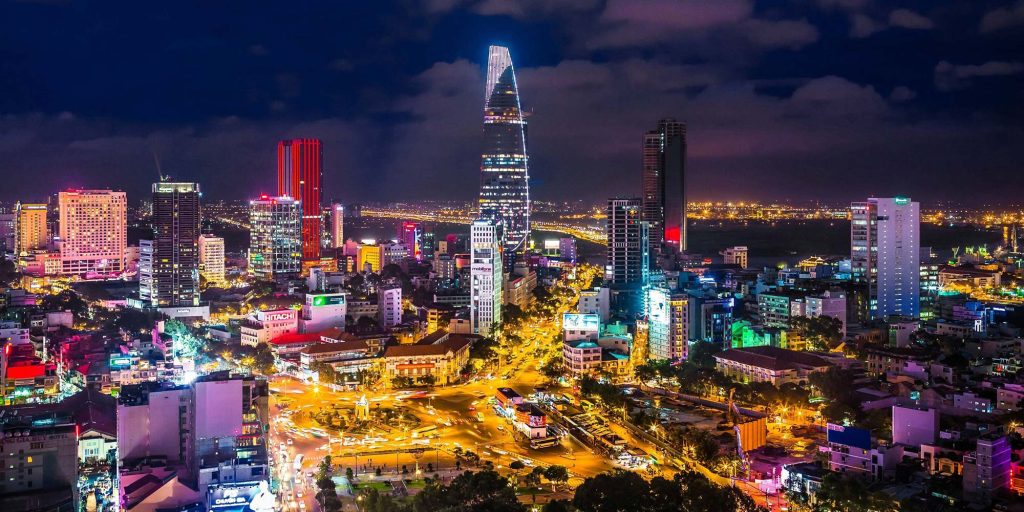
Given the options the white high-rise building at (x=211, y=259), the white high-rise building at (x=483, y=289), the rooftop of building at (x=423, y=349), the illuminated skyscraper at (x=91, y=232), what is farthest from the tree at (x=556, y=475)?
the illuminated skyscraper at (x=91, y=232)

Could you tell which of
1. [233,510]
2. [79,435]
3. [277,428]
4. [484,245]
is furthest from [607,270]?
[233,510]

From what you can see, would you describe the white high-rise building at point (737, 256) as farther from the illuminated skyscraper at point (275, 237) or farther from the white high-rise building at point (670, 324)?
the white high-rise building at point (670, 324)

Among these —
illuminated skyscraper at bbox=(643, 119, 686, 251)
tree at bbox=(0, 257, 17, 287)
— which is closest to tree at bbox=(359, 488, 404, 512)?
tree at bbox=(0, 257, 17, 287)

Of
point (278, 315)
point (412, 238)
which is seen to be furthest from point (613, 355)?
point (412, 238)

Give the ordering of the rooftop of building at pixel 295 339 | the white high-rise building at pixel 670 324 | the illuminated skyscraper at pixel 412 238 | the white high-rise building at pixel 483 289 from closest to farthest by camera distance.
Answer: the white high-rise building at pixel 670 324 → the rooftop of building at pixel 295 339 → the white high-rise building at pixel 483 289 → the illuminated skyscraper at pixel 412 238

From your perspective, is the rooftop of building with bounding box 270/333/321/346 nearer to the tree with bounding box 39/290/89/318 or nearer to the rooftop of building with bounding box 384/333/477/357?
the rooftop of building with bounding box 384/333/477/357

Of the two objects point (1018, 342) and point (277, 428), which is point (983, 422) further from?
point (277, 428)
